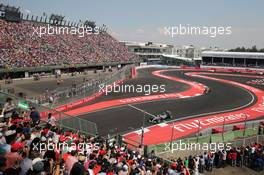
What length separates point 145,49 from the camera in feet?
353

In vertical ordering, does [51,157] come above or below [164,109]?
above

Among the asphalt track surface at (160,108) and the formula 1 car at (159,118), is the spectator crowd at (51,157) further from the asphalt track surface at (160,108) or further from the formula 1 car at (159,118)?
the formula 1 car at (159,118)

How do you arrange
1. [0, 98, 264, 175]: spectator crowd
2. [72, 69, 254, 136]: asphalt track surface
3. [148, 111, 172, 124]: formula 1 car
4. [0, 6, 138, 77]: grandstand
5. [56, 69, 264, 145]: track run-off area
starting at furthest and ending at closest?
1. [0, 6, 138, 77]: grandstand
2. [148, 111, 172, 124]: formula 1 car
3. [72, 69, 254, 136]: asphalt track surface
4. [56, 69, 264, 145]: track run-off area
5. [0, 98, 264, 175]: spectator crowd

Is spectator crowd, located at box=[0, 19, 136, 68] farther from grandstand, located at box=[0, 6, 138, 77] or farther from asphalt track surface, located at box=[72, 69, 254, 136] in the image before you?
asphalt track surface, located at box=[72, 69, 254, 136]

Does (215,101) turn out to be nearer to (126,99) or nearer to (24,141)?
(126,99)

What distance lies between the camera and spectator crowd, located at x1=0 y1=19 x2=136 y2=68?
45716 mm

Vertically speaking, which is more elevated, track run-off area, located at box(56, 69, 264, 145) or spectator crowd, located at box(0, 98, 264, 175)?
spectator crowd, located at box(0, 98, 264, 175)

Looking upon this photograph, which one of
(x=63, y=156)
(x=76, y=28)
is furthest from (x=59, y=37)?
(x=63, y=156)

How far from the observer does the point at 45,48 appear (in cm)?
5322

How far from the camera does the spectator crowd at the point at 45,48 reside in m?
45.7

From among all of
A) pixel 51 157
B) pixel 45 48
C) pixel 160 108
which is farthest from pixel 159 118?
pixel 45 48

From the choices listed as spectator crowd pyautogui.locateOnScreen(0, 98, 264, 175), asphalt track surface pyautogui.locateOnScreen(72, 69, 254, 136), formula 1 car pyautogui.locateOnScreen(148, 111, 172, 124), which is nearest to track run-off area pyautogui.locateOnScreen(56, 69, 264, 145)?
asphalt track surface pyautogui.locateOnScreen(72, 69, 254, 136)

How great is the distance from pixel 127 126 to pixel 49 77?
29.7 m

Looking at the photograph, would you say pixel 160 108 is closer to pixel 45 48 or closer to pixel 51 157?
pixel 51 157
